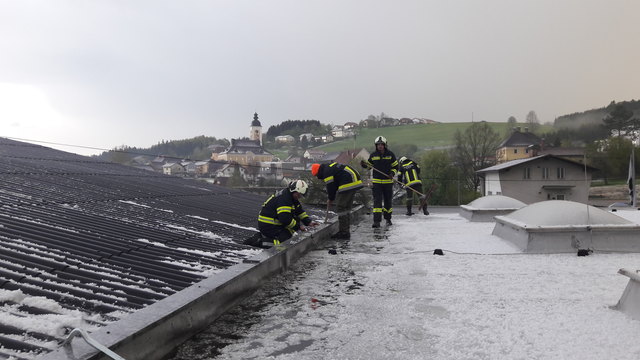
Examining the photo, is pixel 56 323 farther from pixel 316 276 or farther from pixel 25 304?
pixel 316 276

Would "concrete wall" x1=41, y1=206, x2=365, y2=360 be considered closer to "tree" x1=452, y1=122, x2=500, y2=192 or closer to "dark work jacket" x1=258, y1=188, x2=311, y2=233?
"dark work jacket" x1=258, y1=188, x2=311, y2=233

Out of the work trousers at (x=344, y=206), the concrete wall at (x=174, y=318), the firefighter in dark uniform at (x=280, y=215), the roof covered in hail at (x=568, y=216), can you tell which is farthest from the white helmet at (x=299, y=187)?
the roof covered in hail at (x=568, y=216)

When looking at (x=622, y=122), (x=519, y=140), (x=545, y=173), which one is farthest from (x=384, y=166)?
(x=519, y=140)

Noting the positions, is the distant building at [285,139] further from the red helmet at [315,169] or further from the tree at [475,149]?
the red helmet at [315,169]

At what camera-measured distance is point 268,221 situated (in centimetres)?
629

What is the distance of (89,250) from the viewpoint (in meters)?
4.34

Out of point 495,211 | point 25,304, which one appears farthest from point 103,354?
point 495,211

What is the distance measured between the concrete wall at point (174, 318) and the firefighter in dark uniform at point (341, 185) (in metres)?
3.28

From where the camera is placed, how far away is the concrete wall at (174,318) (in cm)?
259

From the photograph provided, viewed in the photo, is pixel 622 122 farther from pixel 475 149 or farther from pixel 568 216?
pixel 568 216

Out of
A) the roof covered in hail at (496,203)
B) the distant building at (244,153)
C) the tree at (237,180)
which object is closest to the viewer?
the roof covered in hail at (496,203)

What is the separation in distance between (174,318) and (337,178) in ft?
18.2

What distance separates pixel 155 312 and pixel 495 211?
9.51 meters

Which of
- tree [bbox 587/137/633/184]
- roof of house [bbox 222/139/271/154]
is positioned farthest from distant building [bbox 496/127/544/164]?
roof of house [bbox 222/139/271/154]
